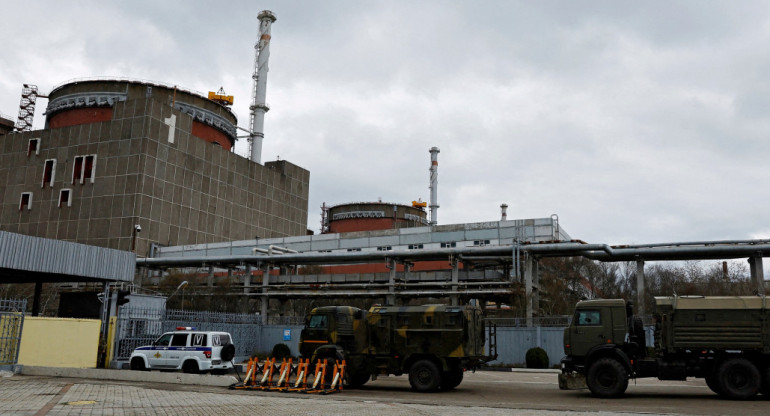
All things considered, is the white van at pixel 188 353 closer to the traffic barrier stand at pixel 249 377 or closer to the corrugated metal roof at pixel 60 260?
the traffic barrier stand at pixel 249 377

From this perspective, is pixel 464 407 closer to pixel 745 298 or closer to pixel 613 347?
pixel 613 347

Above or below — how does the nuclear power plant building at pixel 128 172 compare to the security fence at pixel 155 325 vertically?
above

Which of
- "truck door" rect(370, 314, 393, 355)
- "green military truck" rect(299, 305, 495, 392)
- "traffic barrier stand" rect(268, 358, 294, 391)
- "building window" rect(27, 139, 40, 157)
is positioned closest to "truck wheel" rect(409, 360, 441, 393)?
"green military truck" rect(299, 305, 495, 392)

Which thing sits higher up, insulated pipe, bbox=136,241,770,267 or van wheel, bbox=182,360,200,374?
insulated pipe, bbox=136,241,770,267

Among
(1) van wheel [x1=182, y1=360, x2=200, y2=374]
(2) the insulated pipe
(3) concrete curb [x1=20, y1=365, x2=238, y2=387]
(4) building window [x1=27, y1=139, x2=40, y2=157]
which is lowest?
(3) concrete curb [x1=20, y1=365, x2=238, y2=387]

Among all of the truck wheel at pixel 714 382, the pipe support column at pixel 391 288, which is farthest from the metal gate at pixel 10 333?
the pipe support column at pixel 391 288

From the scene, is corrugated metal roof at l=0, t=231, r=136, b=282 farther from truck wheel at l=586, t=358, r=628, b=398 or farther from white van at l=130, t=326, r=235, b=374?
truck wheel at l=586, t=358, r=628, b=398

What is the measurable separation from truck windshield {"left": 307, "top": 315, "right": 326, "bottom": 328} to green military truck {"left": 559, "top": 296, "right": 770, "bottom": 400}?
27.2ft

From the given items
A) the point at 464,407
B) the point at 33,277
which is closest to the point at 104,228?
the point at 33,277

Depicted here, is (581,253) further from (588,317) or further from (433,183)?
(433,183)

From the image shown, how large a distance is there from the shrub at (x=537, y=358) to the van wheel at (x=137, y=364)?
1947cm

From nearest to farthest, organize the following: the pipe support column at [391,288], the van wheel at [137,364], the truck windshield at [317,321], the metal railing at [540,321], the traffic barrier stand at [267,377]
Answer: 1. the traffic barrier stand at [267,377]
2. the truck windshield at [317,321]
3. the van wheel at [137,364]
4. the metal railing at [540,321]
5. the pipe support column at [391,288]

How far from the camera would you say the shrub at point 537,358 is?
33.0 meters

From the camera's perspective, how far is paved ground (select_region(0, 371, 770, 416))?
46.7 ft
